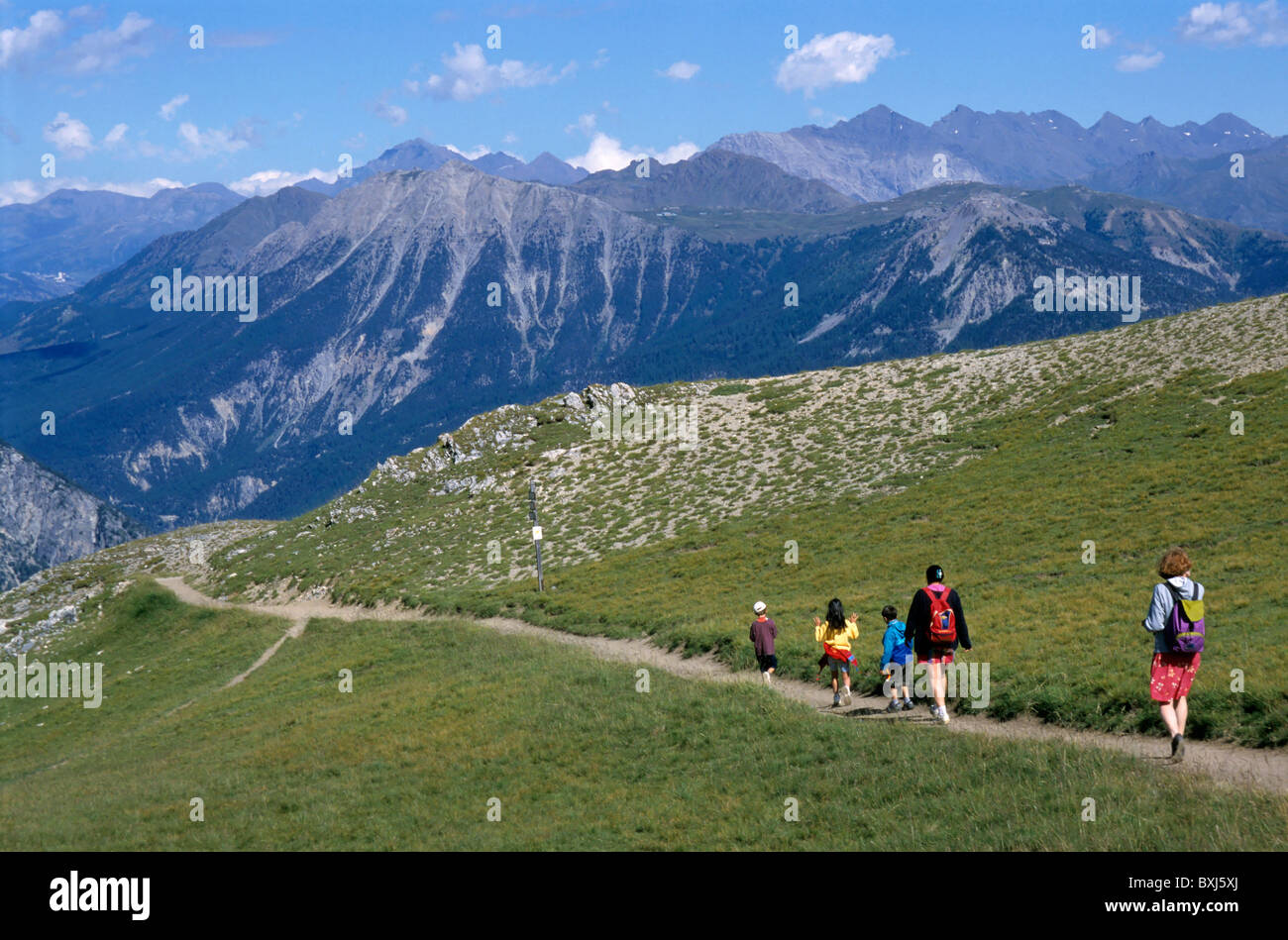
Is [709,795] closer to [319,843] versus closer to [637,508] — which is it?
[319,843]

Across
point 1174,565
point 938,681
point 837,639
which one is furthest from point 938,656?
point 1174,565

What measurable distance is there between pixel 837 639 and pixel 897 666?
4.98 feet

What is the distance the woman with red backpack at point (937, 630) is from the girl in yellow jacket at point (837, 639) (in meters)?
2.54

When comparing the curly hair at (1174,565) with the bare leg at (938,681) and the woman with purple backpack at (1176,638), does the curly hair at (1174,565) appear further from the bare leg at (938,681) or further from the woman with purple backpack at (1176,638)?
the bare leg at (938,681)

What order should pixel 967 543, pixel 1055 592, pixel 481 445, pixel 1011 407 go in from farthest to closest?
pixel 481 445
pixel 1011 407
pixel 967 543
pixel 1055 592

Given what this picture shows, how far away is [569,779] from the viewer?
2031cm

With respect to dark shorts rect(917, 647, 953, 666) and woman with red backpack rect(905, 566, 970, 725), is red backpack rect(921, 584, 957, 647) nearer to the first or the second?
woman with red backpack rect(905, 566, 970, 725)

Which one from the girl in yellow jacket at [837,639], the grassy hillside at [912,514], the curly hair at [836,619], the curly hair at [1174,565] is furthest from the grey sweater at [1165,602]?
the curly hair at [836,619]

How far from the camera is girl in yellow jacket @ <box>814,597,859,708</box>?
2191cm

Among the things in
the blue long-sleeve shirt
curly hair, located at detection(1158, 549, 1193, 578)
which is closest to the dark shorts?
the blue long-sleeve shirt

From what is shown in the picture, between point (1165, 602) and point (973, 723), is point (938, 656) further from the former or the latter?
point (1165, 602)

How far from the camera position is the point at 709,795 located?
17578 mm

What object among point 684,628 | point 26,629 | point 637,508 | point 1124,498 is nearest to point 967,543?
point 1124,498
